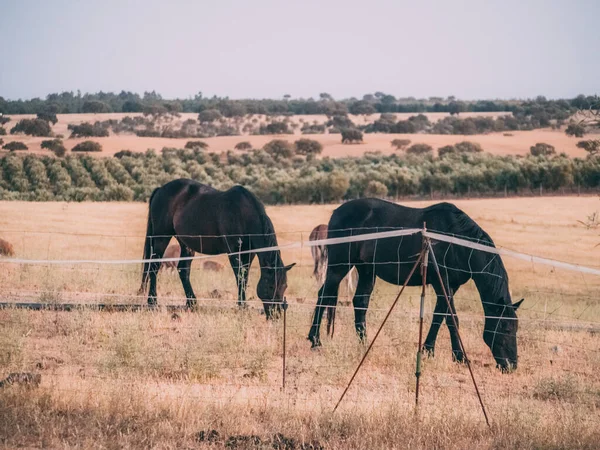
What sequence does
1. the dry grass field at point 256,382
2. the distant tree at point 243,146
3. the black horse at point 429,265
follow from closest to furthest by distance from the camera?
1. the dry grass field at point 256,382
2. the black horse at point 429,265
3. the distant tree at point 243,146

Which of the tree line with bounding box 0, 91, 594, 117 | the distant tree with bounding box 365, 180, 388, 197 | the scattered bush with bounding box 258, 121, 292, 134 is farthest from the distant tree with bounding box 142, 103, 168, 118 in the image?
the distant tree with bounding box 365, 180, 388, 197

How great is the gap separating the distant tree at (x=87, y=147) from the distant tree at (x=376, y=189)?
3238 cm

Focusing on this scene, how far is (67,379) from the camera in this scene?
28.3ft

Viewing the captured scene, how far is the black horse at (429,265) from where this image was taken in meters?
10.6

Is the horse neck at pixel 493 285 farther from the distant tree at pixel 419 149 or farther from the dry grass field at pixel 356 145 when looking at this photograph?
the distant tree at pixel 419 149

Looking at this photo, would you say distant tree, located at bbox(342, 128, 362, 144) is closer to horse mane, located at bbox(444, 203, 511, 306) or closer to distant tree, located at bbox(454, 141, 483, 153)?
distant tree, located at bbox(454, 141, 483, 153)

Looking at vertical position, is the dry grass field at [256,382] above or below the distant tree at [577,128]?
below

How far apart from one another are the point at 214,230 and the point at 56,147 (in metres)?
55.0

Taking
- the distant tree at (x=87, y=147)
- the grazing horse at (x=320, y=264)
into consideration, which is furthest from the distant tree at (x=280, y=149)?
the grazing horse at (x=320, y=264)

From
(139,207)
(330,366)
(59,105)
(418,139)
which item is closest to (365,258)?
(330,366)

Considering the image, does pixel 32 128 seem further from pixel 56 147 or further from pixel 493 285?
pixel 493 285

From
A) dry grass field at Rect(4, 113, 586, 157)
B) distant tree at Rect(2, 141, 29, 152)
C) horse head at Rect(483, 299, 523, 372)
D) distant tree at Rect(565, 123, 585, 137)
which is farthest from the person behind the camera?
dry grass field at Rect(4, 113, 586, 157)

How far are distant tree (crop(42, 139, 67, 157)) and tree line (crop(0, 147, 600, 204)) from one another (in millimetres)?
5149

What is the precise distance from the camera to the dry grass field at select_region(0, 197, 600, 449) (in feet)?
23.5
